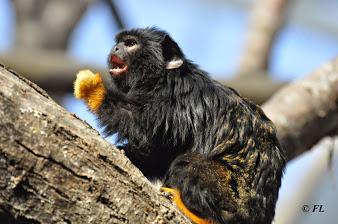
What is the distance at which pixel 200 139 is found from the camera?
5098 mm

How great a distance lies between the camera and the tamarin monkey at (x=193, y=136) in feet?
15.2

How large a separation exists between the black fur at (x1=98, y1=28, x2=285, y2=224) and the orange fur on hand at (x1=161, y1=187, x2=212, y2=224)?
0.03 metres

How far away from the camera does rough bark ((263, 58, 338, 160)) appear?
21.8 feet

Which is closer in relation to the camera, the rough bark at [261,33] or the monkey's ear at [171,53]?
the monkey's ear at [171,53]

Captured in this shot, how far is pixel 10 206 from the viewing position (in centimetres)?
341

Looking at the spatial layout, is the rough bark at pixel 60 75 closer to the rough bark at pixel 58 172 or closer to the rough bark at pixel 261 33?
the rough bark at pixel 261 33

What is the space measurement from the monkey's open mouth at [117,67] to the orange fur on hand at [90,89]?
0.64 m

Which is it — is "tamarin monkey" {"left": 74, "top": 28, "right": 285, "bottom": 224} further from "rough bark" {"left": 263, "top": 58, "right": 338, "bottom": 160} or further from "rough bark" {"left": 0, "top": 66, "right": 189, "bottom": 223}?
"rough bark" {"left": 263, "top": 58, "right": 338, "bottom": 160}

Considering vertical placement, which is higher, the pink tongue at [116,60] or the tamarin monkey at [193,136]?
the pink tongue at [116,60]

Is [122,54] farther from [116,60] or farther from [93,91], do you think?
[93,91]

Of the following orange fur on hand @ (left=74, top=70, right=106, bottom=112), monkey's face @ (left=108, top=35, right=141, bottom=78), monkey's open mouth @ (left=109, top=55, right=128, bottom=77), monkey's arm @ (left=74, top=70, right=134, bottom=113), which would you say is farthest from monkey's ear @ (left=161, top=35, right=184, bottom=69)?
orange fur on hand @ (left=74, top=70, right=106, bottom=112)

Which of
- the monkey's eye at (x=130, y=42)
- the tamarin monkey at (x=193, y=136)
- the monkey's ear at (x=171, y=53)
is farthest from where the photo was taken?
the monkey's eye at (x=130, y=42)

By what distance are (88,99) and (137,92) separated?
0.46m

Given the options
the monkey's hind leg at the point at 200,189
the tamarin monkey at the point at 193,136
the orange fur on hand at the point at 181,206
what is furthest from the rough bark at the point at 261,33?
the orange fur on hand at the point at 181,206
